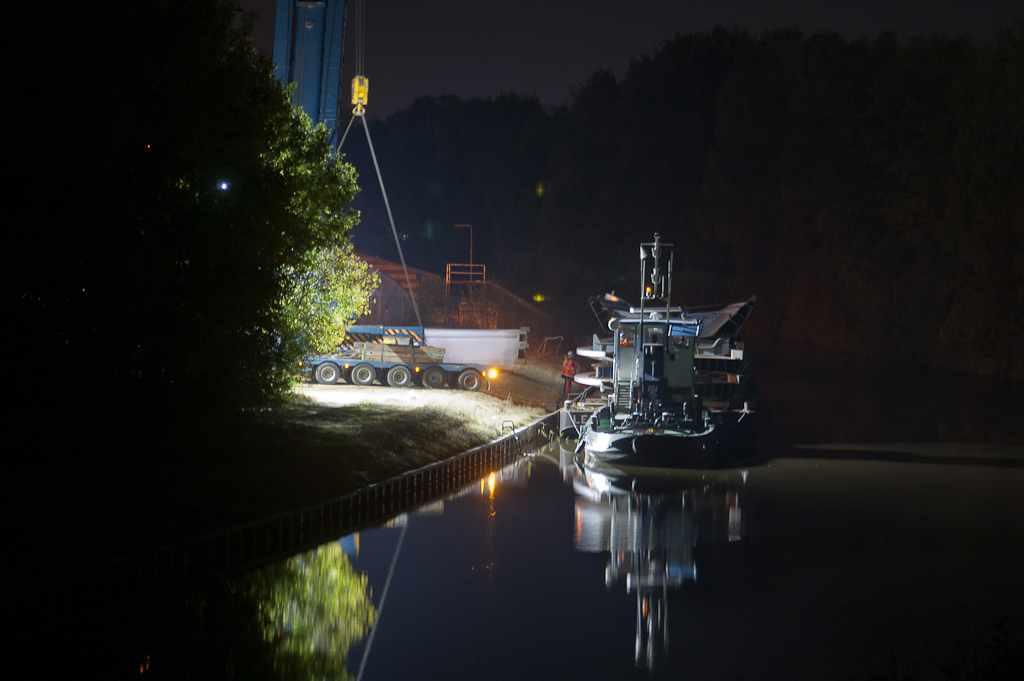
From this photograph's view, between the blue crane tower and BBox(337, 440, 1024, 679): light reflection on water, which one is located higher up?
the blue crane tower

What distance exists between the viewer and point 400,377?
97.0ft

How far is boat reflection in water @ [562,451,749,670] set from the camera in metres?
10.8

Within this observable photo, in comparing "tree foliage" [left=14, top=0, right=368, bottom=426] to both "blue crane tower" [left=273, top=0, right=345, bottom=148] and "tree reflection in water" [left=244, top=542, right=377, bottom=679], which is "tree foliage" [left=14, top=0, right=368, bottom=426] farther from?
"blue crane tower" [left=273, top=0, right=345, bottom=148]

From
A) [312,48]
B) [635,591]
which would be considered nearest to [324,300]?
[312,48]

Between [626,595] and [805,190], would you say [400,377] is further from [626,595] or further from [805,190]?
[805,190]

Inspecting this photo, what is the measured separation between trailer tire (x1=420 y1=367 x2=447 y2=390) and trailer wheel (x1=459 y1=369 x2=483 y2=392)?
564mm

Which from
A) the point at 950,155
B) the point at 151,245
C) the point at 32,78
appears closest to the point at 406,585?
the point at 151,245

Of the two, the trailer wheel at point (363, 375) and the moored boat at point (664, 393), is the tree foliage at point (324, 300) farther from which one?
the moored boat at point (664, 393)

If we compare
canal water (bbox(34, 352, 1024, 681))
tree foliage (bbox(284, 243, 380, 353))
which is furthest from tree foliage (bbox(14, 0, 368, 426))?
tree foliage (bbox(284, 243, 380, 353))

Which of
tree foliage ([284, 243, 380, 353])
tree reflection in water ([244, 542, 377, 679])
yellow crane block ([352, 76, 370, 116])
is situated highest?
yellow crane block ([352, 76, 370, 116])

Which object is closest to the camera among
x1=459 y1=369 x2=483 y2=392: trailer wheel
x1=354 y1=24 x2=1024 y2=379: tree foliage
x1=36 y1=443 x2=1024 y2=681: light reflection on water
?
x1=36 y1=443 x2=1024 y2=681: light reflection on water

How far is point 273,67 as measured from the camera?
55.4 ft

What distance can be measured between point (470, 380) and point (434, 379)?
117cm

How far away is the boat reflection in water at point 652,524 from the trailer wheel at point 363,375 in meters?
11.1
